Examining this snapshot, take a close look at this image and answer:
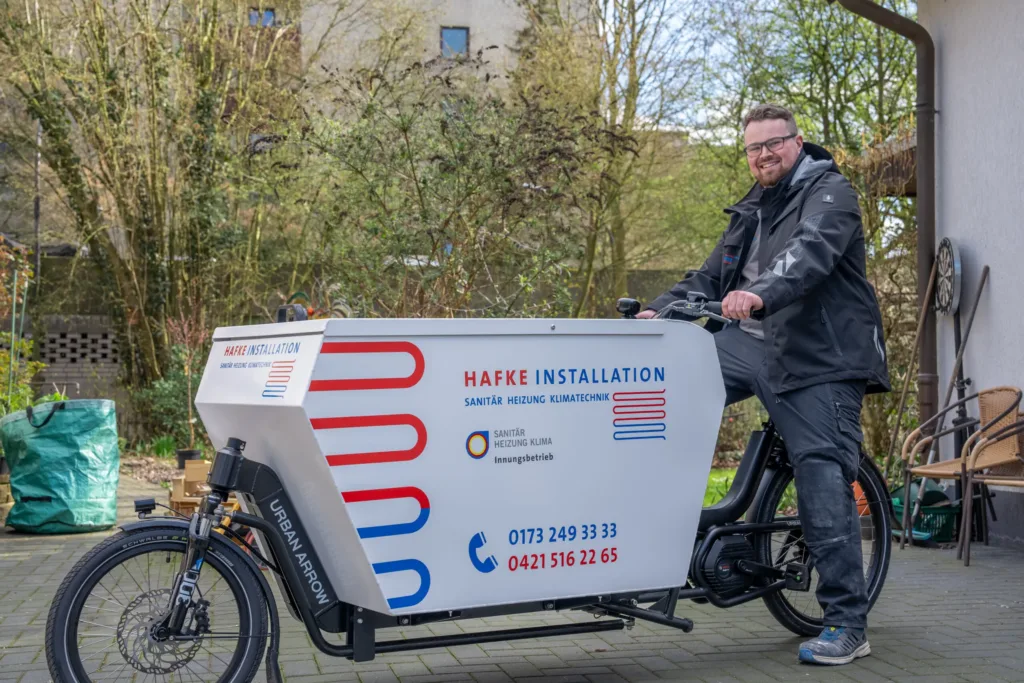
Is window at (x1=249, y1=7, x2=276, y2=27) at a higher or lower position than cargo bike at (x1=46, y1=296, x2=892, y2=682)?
higher

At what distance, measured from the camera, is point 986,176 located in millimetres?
8117

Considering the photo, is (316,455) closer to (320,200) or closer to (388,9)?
(320,200)

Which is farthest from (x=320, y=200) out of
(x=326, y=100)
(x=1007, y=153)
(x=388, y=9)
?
(x=1007, y=153)

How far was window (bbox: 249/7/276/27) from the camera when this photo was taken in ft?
54.1

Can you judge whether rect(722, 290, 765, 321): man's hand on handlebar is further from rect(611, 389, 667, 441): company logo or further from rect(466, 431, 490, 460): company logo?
rect(466, 431, 490, 460): company logo

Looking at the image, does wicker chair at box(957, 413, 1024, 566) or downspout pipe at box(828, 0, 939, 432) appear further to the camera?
downspout pipe at box(828, 0, 939, 432)

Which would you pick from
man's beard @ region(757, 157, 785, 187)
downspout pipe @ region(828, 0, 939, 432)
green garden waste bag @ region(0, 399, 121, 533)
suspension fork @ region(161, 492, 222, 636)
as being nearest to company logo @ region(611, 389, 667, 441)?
man's beard @ region(757, 157, 785, 187)

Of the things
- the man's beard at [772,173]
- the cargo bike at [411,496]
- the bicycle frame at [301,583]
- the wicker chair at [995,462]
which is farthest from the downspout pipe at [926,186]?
the bicycle frame at [301,583]

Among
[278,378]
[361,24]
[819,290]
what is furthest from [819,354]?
[361,24]

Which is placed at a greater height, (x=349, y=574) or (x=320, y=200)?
(x=320, y=200)

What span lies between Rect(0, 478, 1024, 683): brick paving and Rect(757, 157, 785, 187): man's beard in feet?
6.05

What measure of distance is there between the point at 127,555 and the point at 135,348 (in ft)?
42.8

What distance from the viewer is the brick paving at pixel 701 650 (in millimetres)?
4539

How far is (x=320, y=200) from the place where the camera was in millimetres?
14516
